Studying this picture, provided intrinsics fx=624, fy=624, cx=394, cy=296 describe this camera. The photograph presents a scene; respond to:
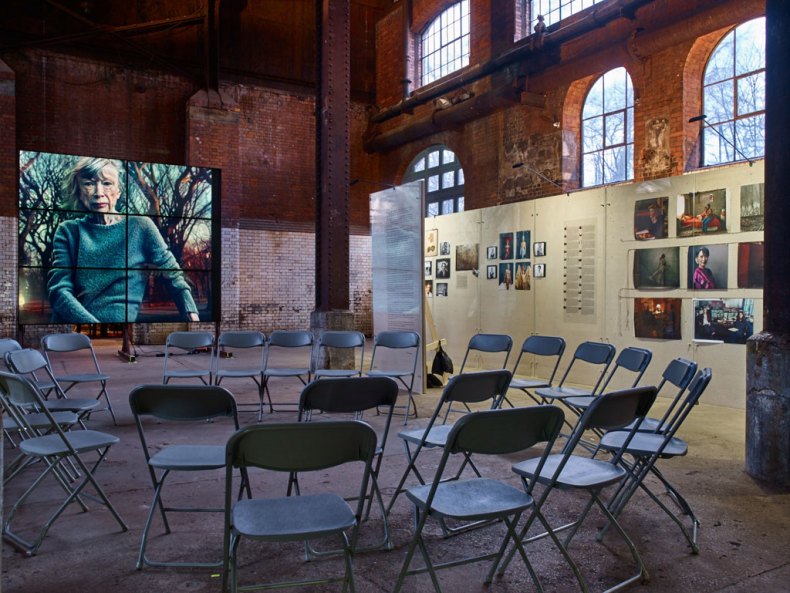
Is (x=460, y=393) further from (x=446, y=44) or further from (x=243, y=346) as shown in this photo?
(x=446, y=44)

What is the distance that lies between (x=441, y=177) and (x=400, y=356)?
7534mm

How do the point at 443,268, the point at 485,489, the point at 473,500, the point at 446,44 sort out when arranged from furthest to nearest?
the point at 446,44
the point at 443,268
the point at 485,489
the point at 473,500

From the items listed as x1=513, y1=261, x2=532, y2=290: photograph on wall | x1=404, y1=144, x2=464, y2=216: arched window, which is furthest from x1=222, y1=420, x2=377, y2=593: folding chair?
x1=404, y1=144, x2=464, y2=216: arched window

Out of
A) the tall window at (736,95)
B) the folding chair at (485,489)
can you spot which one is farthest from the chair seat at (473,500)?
the tall window at (736,95)

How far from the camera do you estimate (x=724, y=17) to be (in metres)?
7.83

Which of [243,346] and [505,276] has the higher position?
[505,276]

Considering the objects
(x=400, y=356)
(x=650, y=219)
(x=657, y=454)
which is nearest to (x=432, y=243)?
(x=400, y=356)

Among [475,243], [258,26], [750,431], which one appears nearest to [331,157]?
[475,243]

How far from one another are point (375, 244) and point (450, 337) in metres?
2.46

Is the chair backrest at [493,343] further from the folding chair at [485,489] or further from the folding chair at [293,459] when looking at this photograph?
the folding chair at [293,459]

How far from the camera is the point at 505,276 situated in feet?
28.6

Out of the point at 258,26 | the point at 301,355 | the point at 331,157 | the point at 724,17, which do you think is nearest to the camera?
the point at 724,17

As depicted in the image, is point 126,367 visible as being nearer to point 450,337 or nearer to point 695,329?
point 450,337

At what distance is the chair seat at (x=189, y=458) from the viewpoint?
271 centimetres
